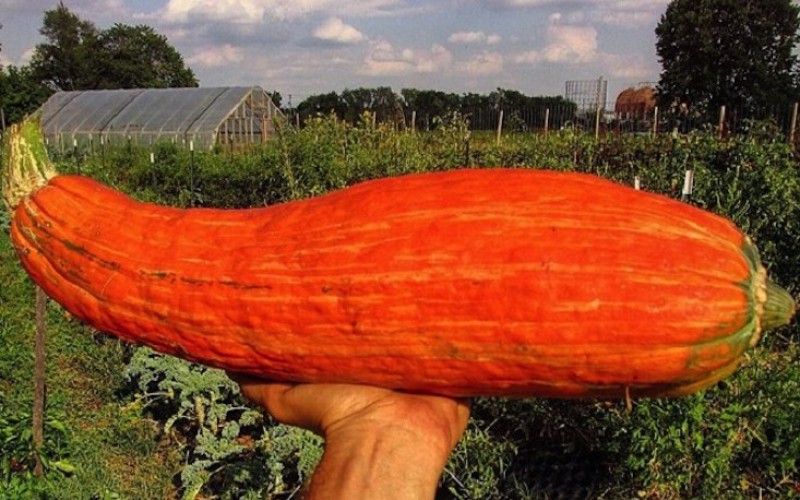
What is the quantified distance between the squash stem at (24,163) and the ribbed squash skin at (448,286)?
131 millimetres

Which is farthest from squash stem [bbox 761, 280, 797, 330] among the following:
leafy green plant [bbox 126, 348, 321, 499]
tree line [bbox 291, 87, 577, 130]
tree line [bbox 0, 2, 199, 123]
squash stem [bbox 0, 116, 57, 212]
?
tree line [bbox 0, 2, 199, 123]

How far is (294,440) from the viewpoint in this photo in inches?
194

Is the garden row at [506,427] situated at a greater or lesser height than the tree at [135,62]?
lesser

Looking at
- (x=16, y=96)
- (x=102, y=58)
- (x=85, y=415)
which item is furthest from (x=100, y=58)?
(x=85, y=415)

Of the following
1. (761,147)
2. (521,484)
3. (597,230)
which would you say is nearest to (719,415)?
(521,484)

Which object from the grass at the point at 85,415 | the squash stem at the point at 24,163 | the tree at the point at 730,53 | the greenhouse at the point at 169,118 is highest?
the tree at the point at 730,53

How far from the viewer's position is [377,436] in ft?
4.21

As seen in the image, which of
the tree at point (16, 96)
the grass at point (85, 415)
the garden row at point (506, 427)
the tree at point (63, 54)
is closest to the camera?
the garden row at point (506, 427)

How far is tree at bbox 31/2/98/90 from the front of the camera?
71.2 meters

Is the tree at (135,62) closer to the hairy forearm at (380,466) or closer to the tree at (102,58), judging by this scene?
the tree at (102,58)

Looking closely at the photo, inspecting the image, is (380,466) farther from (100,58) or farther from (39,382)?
(100,58)

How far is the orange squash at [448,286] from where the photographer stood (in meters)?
1.18

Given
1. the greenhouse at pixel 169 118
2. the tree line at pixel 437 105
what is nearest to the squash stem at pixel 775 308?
the tree line at pixel 437 105

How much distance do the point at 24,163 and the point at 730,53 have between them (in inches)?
1655
